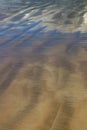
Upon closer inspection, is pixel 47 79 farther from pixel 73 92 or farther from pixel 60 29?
pixel 60 29

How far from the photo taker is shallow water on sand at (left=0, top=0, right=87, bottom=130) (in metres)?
2.32

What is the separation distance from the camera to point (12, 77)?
124 inches

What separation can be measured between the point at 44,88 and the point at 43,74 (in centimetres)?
38

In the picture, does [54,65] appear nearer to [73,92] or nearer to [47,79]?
[47,79]

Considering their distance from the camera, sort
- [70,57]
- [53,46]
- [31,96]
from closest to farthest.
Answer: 1. [31,96]
2. [70,57]
3. [53,46]

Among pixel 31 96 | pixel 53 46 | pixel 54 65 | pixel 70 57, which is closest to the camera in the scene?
pixel 31 96

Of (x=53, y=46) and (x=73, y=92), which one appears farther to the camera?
(x=53, y=46)

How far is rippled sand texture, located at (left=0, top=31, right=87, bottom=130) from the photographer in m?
2.28

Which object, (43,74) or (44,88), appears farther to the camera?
(43,74)

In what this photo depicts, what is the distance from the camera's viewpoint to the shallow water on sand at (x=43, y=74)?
232 centimetres

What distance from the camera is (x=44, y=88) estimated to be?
2863 millimetres

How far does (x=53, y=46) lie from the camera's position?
14.0 feet

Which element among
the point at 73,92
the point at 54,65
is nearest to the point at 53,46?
the point at 54,65

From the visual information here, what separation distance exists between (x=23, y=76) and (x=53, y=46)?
126 centimetres
